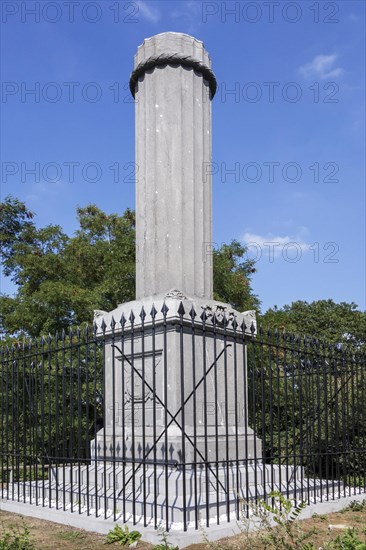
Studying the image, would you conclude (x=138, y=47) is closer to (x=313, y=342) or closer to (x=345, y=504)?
(x=313, y=342)

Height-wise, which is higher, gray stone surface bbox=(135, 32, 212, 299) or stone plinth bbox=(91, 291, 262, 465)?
gray stone surface bbox=(135, 32, 212, 299)

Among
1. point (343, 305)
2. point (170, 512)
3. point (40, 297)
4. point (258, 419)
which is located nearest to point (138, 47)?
point (170, 512)

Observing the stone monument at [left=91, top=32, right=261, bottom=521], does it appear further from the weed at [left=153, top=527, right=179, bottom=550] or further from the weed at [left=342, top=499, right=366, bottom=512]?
the weed at [left=153, top=527, right=179, bottom=550]

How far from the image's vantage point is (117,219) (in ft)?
70.5

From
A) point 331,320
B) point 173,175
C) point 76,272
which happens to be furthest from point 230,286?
point 331,320

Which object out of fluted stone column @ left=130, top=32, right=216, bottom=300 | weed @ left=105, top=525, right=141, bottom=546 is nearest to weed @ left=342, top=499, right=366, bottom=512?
weed @ left=105, top=525, right=141, bottom=546

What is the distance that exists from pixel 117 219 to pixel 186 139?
1246cm

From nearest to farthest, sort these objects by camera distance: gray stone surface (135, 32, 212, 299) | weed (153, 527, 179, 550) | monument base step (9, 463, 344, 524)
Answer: weed (153, 527, 179, 550) → monument base step (9, 463, 344, 524) → gray stone surface (135, 32, 212, 299)

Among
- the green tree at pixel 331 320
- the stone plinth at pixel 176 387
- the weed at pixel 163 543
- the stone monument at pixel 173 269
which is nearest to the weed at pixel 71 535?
the weed at pixel 163 543

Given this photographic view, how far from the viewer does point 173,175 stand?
905 cm

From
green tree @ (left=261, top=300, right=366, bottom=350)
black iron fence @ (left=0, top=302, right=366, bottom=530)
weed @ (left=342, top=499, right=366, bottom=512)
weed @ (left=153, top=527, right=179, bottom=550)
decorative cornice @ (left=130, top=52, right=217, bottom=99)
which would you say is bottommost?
weed @ (left=342, top=499, right=366, bottom=512)

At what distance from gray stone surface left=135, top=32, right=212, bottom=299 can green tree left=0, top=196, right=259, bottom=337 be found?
7783mm

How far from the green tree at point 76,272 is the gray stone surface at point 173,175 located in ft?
25.5

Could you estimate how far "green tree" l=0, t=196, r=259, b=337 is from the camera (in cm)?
1728
